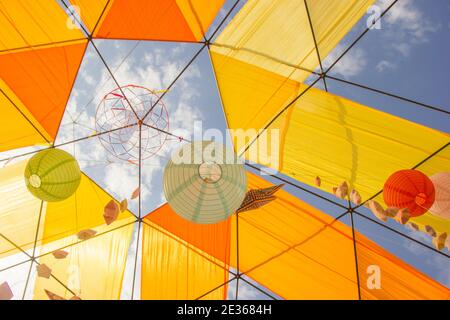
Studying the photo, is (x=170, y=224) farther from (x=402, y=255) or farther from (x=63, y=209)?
(x=402, y=255)

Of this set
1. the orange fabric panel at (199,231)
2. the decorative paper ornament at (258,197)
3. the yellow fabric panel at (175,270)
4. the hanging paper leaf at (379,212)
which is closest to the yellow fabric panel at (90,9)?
the orange fabric panel at (199,231)

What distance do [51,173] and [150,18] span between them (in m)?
3.45

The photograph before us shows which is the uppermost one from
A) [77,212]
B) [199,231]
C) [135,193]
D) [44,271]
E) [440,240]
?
[135,193]

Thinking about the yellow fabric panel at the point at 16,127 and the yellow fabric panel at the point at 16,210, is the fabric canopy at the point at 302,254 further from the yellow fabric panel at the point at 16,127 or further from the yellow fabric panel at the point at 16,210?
the yellow fabric panel at the point at 16,127

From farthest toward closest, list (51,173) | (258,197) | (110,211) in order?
(258,197)
(110,211)
(51,173)

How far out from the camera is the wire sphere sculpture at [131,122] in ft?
31.4

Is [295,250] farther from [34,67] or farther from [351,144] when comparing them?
[34,67]

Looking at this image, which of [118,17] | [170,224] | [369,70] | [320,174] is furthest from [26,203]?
[369,70]

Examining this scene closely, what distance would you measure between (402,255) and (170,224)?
18.1 ft

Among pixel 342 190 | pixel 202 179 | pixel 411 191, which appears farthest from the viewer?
pixel 342 190

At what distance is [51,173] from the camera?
23.1 feet

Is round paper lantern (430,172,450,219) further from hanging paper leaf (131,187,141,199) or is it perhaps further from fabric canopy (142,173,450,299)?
hanging paper leaf (131,187,141,199)

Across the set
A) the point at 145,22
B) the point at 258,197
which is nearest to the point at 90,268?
the point at 258,197
